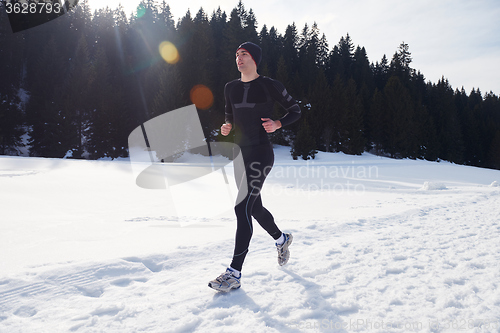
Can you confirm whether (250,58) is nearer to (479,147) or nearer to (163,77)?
(163,77)

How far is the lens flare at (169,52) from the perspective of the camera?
3494 cm

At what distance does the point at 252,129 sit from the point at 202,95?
3157 cm

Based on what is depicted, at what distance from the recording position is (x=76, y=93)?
28.7 metres

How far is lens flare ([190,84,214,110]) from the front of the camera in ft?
108

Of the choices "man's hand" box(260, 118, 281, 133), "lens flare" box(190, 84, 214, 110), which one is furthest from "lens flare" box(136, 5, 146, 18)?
"man's hand" box(260, 118, 281, 133)

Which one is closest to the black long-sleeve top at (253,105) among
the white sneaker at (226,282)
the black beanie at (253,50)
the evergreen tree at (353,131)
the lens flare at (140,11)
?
the black beanie at (253,50)

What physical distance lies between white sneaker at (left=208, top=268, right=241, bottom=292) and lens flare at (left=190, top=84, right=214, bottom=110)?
3114 cm

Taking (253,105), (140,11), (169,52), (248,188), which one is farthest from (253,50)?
(140,11)

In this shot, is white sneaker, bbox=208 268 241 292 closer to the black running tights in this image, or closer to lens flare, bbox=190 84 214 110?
the black running tights

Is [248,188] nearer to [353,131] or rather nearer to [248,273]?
[248,273]

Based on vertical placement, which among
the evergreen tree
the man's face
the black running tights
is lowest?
the black running tights

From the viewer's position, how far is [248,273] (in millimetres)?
2865

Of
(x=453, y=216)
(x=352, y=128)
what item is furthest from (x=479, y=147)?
(x=453, y=216)

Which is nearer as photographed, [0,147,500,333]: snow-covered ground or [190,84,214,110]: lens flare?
[0,147,500,333]: snow-covered ground
